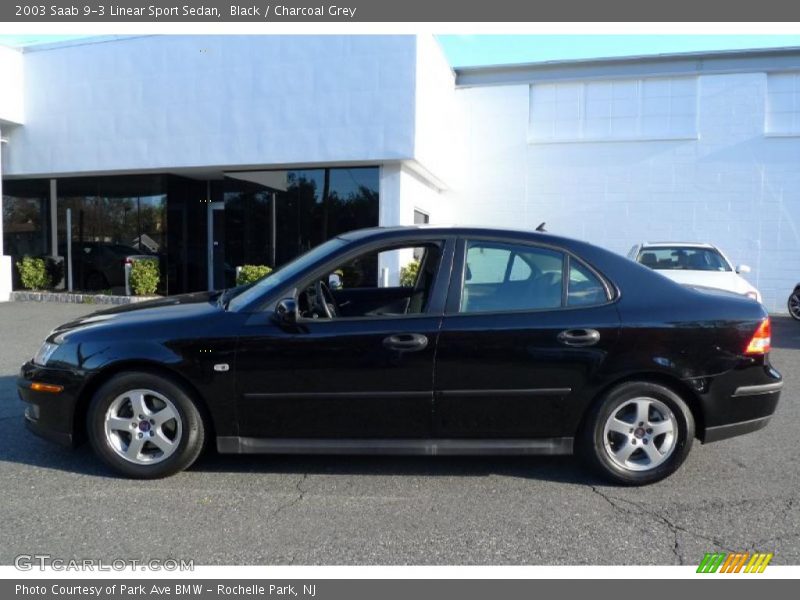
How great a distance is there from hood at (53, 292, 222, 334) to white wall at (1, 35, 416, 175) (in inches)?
309

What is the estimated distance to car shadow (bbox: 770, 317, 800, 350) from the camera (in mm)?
9406

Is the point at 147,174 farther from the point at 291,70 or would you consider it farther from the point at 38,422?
the point at 38,422

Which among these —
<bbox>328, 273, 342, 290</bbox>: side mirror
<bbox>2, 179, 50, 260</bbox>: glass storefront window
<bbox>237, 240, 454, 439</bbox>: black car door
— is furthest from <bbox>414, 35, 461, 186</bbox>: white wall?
<bbox>2, 179, 50, 260</bbox>: glass storefront window

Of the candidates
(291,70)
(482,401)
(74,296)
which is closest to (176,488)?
(482,401)

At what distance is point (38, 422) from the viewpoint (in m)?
4.07

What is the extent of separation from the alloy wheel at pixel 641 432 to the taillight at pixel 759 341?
674 mm

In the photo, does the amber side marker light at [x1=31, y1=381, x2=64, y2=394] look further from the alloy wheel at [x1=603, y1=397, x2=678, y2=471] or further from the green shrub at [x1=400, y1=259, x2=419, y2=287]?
the alloy wheel at [x1=603, y1=397, x2=678, y2=471]

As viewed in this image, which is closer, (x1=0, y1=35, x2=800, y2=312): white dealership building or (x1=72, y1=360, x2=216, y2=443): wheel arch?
(x1=72, y1=360, x2=216, y2=443): wheel arch

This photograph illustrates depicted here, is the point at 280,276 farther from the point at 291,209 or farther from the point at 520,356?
the point at 291,209

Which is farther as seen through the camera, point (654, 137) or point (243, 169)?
point (654, 137)

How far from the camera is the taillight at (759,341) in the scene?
398cm

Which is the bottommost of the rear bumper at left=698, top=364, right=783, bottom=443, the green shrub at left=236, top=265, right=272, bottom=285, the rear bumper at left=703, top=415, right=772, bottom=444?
the rear bumper at left=703, top=415, right=772, bottom=444
